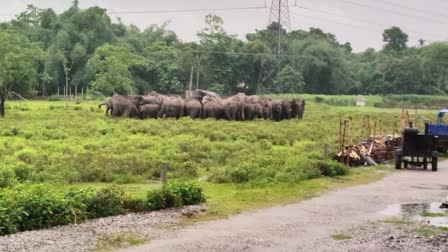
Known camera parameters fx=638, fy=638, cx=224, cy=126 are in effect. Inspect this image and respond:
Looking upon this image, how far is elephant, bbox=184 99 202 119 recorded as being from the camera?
2167 inches

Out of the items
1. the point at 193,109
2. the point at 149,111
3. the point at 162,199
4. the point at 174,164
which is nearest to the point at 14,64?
the point at 149,111

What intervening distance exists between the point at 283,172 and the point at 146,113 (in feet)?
106

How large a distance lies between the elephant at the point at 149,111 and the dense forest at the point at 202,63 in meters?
27.9

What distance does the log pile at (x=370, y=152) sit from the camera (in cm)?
2798

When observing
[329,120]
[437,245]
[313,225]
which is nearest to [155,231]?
[313,225]

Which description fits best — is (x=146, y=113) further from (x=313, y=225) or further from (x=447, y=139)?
(x=313, y=225)

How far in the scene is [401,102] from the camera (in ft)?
323

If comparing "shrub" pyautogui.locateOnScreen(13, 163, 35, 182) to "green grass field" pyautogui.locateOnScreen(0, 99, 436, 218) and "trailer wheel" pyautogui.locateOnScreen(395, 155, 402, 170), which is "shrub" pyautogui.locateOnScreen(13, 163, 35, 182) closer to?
"green grass field" pyautogui.locateOnScreen(0, 99, 436, 218)

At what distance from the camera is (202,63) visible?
106 m

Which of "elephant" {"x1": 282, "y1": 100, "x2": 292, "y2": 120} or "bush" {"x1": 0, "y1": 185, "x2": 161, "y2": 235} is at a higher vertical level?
"elephant" {"x1": 282, "y1": 100, "x2": 292, "y2": 120}

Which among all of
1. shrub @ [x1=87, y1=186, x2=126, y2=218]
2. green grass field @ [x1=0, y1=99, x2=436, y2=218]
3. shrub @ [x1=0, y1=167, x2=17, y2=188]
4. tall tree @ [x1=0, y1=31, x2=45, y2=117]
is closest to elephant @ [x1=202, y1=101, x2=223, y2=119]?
tall tree @ [x1=0, y1=31, x2=45, y2=117]

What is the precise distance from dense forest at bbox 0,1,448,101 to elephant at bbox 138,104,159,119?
27.9m

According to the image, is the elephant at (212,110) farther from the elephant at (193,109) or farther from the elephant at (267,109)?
the elephant at (267,109)

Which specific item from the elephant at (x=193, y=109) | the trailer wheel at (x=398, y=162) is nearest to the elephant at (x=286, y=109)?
the elephant at (x=193, y=109)
